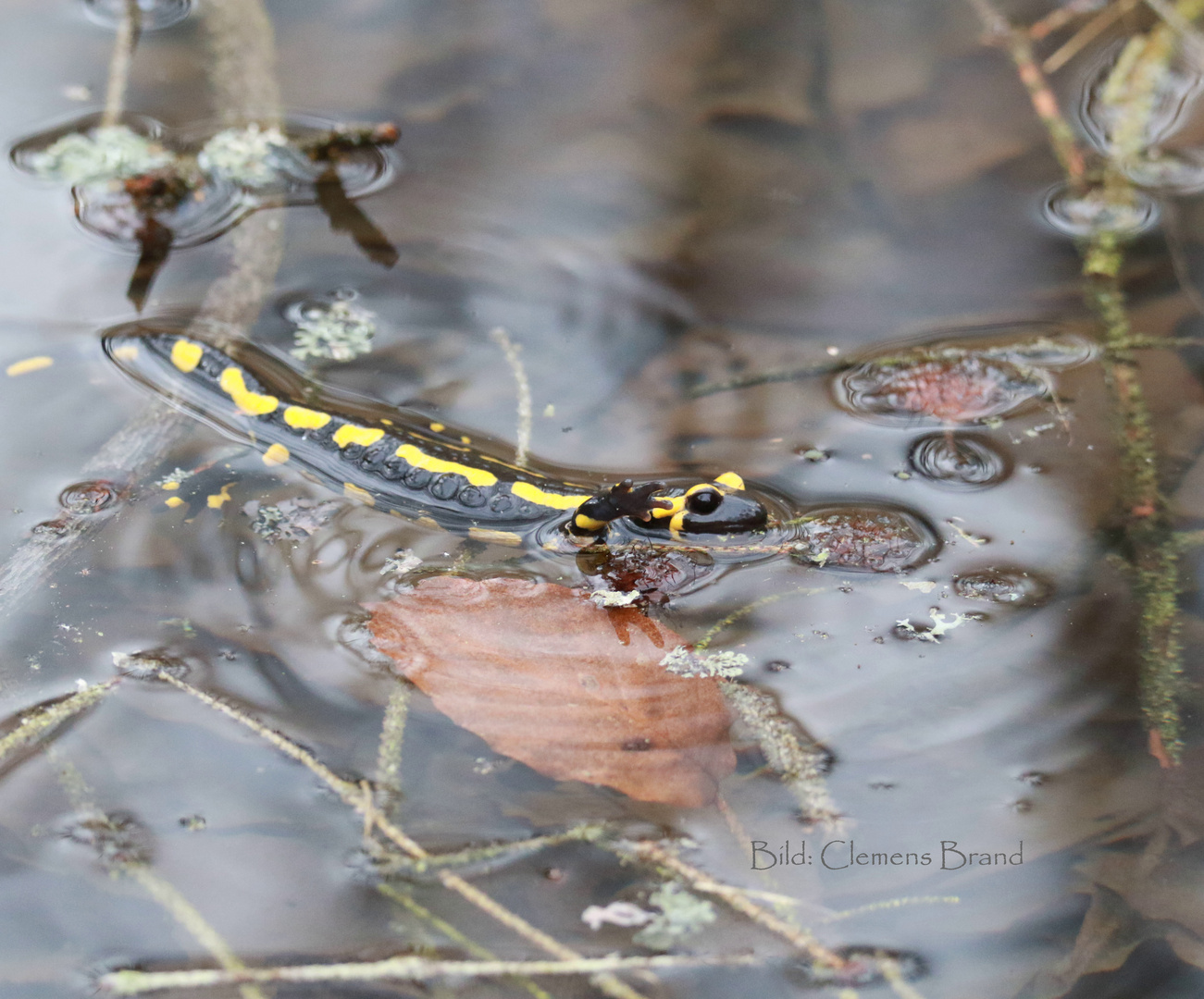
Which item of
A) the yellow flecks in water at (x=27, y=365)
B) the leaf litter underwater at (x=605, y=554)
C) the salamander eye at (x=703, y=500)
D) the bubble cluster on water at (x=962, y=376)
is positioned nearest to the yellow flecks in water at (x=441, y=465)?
the leaf litter underwater at (x=605, y=554)

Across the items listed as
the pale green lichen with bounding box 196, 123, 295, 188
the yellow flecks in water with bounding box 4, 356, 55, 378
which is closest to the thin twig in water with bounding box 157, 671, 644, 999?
the yellow flecks in water with bounding box 4, 356, 55, 378

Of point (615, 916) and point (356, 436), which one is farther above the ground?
point (356, 436)

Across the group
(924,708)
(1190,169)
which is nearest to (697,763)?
(924,708)

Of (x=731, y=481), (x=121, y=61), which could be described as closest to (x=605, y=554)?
(x=731, y=481)

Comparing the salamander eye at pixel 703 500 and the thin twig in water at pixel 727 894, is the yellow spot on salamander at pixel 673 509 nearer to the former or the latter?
the salamander eye at pixel 703 500

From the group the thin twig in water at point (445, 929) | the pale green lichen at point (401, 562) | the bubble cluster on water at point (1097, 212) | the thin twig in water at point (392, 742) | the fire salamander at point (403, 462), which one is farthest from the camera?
the bubble cluster on water at point (1097, 212)

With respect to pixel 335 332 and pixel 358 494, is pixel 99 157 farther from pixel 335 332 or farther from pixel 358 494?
pixel 358 494
